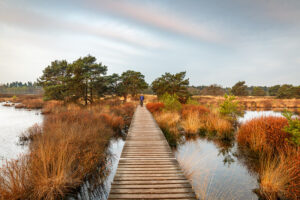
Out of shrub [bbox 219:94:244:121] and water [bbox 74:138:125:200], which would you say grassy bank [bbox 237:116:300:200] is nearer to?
shrub [bbox 219:94:244:121]

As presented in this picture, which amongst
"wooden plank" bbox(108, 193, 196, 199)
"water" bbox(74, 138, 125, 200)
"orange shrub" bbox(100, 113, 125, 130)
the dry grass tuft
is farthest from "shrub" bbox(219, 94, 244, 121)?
"wooden plank" bbox(108, 193, 196, 199)

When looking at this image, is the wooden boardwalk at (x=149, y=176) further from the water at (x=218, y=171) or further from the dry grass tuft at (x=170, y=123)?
the dry grass tuft at (x=170, y=123)

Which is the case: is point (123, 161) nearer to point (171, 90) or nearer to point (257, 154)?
point (257, 154)

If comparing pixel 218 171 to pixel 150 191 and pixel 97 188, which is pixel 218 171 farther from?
pixel 97 188

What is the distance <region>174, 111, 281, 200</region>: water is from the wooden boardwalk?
711mm

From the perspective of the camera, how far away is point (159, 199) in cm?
295

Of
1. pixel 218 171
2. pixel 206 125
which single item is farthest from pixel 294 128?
pixel 206 125

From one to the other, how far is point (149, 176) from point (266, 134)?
593 centimetres

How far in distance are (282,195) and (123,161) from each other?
14.1ft

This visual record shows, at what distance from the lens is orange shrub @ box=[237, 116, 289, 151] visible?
6.07 meters

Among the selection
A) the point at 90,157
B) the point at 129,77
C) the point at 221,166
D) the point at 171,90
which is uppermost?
the point at 129,77

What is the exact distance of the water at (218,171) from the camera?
4230 mm

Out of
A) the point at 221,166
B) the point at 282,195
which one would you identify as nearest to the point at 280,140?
the point at 221,166

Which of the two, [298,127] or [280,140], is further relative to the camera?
[280,140]
